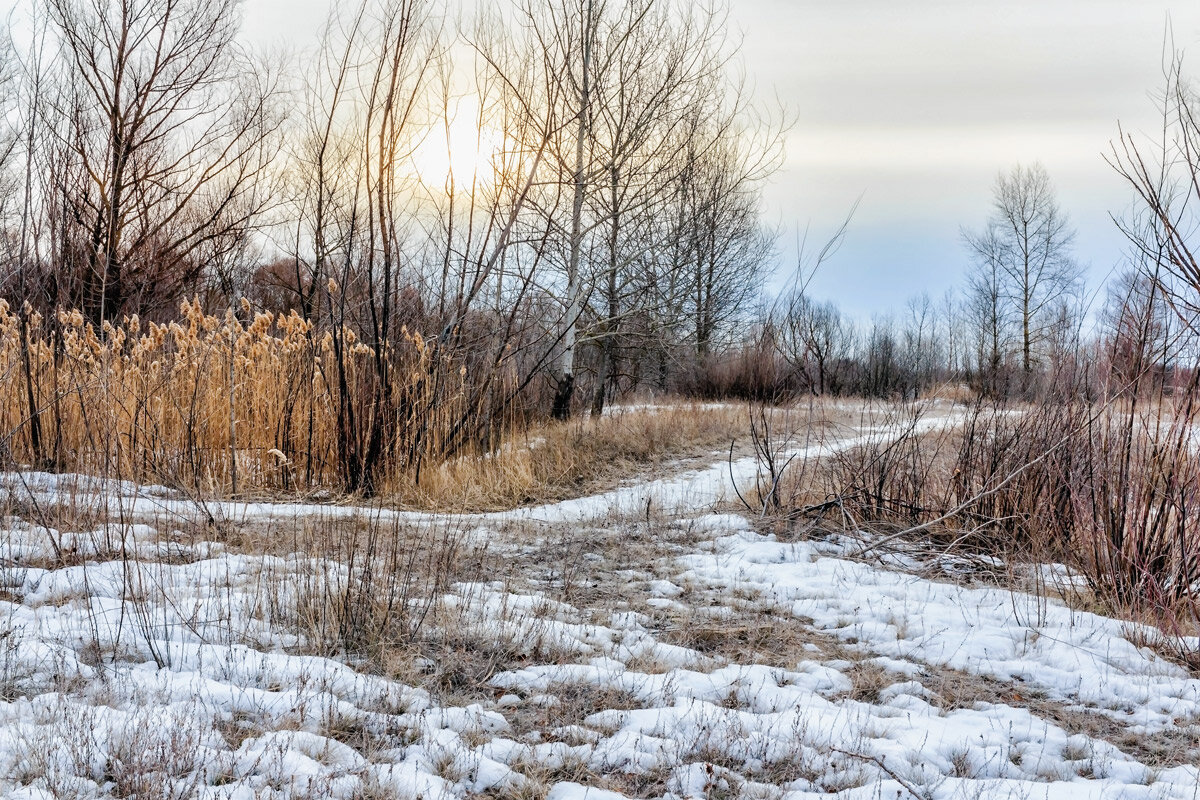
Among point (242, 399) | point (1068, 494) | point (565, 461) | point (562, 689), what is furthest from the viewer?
point (565, 461)

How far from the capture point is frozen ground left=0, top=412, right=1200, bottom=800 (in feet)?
7.14

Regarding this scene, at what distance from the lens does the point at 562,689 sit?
2.82 m

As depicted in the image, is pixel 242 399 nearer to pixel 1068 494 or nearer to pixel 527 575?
pixel 527 575

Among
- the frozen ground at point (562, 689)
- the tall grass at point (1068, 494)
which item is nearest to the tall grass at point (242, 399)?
the frozen ground at point (562, 689)

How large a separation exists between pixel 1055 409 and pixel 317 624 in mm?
4604

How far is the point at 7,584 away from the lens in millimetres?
3432

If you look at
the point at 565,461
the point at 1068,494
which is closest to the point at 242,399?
the point at 565,461

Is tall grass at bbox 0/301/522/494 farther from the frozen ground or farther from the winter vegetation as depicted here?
the frozen ground

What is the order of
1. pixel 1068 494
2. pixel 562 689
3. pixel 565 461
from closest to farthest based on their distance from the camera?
pixel 562 689 → pixel 1068 494 → pixel 565 461

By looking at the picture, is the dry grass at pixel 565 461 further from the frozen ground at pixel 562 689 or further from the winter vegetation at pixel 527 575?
the frozen ground at pixel 562 689

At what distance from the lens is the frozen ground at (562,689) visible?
85.7 inches

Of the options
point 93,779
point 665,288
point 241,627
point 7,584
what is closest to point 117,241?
point 665,288

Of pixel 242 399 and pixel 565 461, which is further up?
pixel 242 399

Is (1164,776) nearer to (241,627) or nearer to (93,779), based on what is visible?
(93,779)
